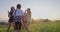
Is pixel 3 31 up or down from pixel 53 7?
down

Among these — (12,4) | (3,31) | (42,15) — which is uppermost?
(12,4)

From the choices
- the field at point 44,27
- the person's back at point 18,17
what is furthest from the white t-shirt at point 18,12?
the field at point 44,27

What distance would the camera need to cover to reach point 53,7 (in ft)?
6.57

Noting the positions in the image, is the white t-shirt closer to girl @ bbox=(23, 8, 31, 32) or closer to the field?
girl @ bbox=(23, 8, 31, 32)

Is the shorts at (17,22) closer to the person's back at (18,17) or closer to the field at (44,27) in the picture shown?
the person's back at (18,17)

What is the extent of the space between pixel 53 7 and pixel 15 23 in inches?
19.2

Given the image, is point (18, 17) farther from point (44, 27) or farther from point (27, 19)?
point (44, 27)

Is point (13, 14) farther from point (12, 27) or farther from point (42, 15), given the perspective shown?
point (42, 15)

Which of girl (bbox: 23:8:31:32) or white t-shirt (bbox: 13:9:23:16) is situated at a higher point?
white t-shirt (bbox: 13:9:23:16)

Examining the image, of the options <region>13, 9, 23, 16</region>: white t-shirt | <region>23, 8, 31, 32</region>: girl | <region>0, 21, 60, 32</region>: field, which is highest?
<region>13, 9, 23, 16</region>: white t-shirt

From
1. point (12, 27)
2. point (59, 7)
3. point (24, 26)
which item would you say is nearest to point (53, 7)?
Answer: point (59, 7)

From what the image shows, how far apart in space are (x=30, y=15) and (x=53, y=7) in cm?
29

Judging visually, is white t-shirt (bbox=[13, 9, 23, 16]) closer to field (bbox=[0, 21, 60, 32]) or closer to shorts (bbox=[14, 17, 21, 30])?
shorts (bbox=[14, 17, 21, 30])

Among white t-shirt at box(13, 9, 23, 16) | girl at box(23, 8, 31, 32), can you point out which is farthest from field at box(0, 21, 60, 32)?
white t-shirt at box(13, 9, 23, 16)
